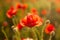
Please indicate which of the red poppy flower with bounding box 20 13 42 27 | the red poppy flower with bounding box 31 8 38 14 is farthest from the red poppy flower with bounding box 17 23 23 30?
the red poppy flower with bounding box 31 8 38 14

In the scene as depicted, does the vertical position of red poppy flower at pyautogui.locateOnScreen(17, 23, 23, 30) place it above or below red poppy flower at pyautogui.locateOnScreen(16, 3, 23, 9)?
below

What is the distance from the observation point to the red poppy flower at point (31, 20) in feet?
3.67

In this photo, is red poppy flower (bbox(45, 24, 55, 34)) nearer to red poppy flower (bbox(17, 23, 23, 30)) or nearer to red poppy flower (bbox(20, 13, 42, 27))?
red poppy flower (bbox(20, 13, 42, 27))

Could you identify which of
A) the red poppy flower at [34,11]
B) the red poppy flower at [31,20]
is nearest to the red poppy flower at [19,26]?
the red poppy flower at [31,20]

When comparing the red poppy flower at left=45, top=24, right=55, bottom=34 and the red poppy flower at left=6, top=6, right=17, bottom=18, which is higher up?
the red poppy flower at left=6, top=6, right=17, bottom=18

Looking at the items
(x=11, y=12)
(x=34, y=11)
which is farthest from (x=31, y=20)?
(x=11, y=12)

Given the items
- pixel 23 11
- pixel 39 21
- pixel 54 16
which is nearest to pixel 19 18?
pixel 23 11

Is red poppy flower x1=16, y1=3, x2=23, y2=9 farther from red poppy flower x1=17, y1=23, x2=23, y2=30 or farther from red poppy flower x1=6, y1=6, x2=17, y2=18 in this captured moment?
red poppy flower x1=17, y1=23, x2=23, y2=30

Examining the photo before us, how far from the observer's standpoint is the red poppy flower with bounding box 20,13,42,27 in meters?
1.12

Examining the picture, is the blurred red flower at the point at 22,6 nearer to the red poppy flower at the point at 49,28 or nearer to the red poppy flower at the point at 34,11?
the red poppy flower at the point at 34,11

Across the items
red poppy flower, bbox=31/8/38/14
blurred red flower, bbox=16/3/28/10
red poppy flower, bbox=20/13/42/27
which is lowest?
red poppy flower, bbox=20/13/42/27

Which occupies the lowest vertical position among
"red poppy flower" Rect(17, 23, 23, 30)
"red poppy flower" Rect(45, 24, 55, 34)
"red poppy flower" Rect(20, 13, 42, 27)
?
"red poppy flower" Rect(45, 24, 55, 34)

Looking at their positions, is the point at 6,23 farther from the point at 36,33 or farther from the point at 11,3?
the point at 36,33

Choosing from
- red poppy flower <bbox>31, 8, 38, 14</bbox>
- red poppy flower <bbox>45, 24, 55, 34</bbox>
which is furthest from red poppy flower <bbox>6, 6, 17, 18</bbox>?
red poppy flower <bbox>45, 24, 55, 34</bbox>
